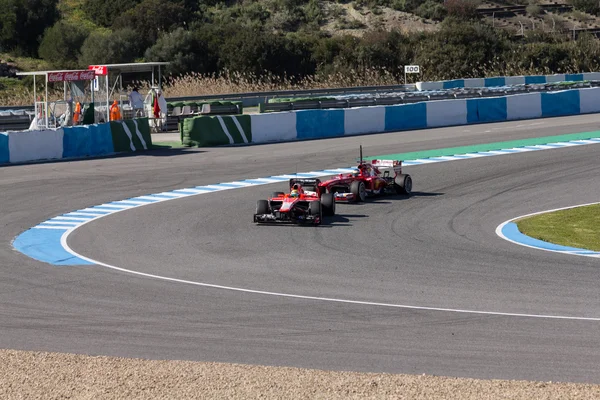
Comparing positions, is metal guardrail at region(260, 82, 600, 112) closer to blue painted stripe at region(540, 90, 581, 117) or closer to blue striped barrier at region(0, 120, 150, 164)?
blue painted stripe at region(540, 90, 581, 117)

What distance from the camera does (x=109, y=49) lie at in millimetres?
59750

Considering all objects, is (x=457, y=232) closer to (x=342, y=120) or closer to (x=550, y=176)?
(x=550, y=176)

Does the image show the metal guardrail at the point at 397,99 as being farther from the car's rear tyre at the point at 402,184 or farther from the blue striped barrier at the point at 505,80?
the car's rear tyre at the point at 402,184

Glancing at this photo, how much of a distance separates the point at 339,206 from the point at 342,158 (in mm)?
7324

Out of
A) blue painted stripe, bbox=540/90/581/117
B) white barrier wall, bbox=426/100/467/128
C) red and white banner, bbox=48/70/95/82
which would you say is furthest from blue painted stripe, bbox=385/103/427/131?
red and white banner, bbox=48/70/95/82

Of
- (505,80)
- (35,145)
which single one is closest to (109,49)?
(505,80)

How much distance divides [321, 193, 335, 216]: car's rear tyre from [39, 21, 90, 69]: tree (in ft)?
149

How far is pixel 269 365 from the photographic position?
8.89m

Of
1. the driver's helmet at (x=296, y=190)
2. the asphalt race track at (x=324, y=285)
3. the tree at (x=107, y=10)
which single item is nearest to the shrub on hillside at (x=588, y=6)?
the tree at (x=107, y=10)

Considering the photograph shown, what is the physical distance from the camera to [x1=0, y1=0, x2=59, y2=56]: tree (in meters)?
63.2

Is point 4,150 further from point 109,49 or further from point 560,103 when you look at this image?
point 109,49

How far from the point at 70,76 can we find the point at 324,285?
19769mm

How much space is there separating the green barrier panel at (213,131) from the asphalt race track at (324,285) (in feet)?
24.5

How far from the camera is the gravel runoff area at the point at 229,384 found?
7957 mm
